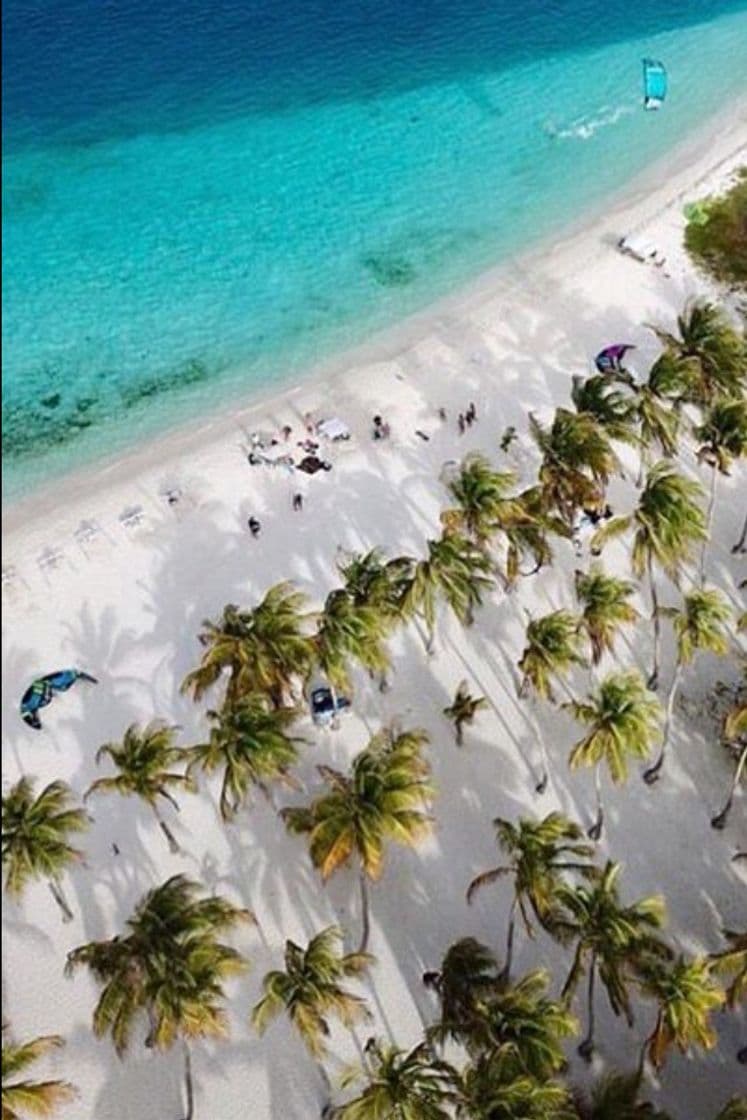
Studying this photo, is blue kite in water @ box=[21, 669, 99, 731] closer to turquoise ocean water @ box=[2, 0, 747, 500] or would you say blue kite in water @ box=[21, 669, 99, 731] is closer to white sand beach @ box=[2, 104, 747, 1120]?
white sand beach @ box=[2, 104, 747, 1120]

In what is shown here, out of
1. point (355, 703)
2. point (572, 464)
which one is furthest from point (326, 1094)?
point (572, 464)

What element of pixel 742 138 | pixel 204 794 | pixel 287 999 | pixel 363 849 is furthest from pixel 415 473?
pixel 742 138

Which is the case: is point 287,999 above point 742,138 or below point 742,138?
below

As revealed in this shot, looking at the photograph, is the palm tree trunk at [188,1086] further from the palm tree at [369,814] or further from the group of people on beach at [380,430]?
the group of people on beach at [380,430]

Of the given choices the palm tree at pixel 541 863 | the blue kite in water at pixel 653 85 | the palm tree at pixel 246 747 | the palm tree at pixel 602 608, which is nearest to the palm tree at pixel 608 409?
the palm tree at pixel 602 608

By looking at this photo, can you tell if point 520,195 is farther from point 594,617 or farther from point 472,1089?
point 472,1089

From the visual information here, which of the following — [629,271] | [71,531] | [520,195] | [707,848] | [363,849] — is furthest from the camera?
[520,195]

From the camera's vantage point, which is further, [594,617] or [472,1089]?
[594,617]

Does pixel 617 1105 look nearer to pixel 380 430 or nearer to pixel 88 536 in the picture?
pixel 88 536
